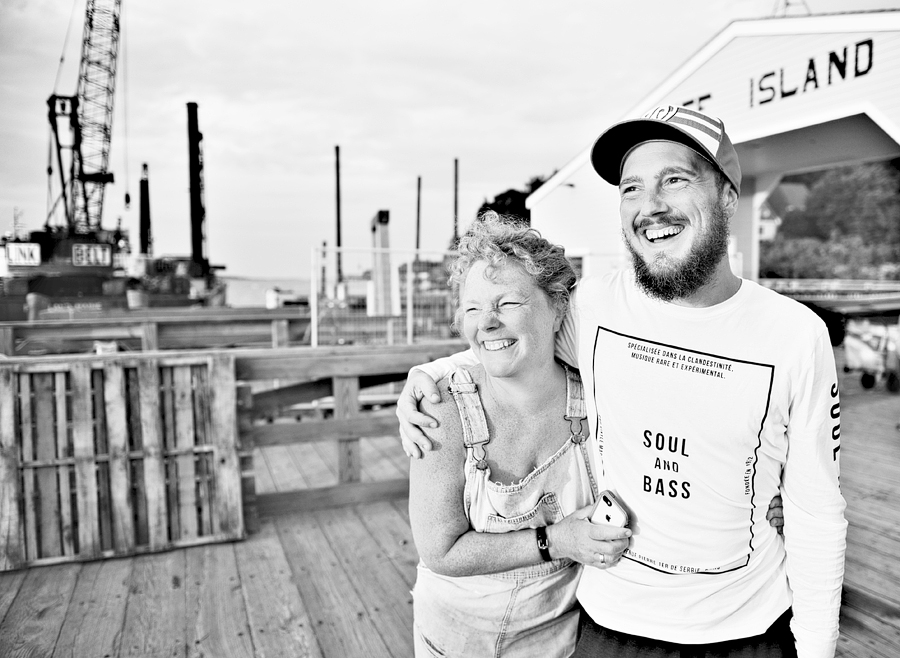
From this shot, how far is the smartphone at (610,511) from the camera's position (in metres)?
1.32

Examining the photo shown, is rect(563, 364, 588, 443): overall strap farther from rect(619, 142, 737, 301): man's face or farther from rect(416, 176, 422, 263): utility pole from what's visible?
rect(416, 176, 422, 263): utility pole

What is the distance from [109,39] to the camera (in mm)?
37531

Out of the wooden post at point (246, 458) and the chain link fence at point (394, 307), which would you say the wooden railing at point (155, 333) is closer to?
the chain link fence at point (394, 307)

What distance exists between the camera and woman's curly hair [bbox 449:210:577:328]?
1526mm

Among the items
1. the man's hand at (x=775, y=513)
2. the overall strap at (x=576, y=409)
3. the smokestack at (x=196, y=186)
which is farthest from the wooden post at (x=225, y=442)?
the smokestack at (x=196, y=186)

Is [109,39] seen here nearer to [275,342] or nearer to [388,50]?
[388,50]

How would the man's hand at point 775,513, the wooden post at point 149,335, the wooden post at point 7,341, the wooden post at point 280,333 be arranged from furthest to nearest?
the wooden post at point 280,333 → the wooden post at point 149,335 → the wooden post at point 7,341 → the man's hand at point 775,513

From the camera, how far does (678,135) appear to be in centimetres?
130

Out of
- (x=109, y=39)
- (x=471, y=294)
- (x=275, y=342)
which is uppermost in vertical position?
(x=109, y=39)

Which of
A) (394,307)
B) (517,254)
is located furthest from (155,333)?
(517,254)

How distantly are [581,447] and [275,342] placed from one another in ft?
27.8

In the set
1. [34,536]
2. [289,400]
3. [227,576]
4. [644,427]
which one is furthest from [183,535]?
[644,427]

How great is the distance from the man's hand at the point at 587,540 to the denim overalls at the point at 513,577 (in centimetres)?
8

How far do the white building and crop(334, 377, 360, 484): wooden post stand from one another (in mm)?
5689
